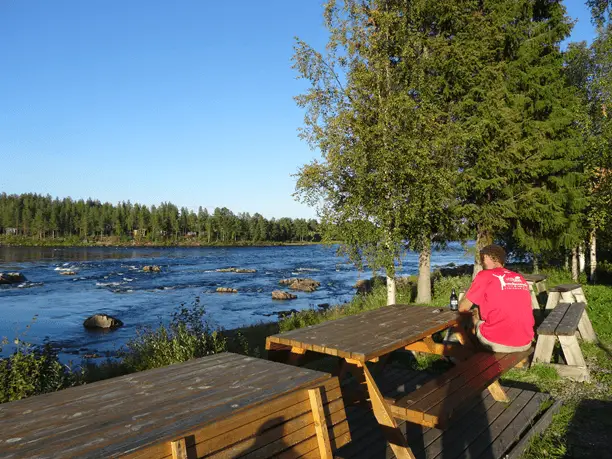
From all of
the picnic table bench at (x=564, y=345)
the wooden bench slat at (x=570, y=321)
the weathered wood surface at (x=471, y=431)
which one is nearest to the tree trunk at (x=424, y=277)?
the wooden bench slat at (x=570, y=321)

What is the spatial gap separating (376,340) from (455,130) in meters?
9.36

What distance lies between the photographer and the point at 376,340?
4.01 meters

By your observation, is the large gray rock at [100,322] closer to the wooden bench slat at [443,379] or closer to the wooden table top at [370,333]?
the wooden table top at [370,333]

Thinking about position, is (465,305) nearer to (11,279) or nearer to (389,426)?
(389,426)

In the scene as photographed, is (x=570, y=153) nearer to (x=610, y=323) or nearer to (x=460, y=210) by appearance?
(x=460, y=210)

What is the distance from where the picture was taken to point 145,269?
40.3 meters

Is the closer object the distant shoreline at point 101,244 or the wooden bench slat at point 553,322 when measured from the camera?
the wooden bench slat at point 553,322

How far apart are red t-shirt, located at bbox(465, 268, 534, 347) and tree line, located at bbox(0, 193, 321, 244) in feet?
330

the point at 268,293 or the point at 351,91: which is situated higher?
the point at 351,91

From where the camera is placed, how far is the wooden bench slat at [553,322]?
237 inches

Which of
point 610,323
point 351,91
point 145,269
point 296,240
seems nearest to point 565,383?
point 610,323

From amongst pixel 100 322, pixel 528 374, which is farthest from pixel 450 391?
pixel 100 322

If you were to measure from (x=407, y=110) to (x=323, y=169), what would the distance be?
8.16ft

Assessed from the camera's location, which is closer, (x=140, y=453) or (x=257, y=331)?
(x=140, y=453)
